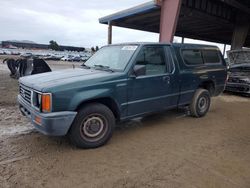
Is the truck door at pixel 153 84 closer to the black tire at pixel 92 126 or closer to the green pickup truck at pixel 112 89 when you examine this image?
the green pickup truck at pixel 112 89

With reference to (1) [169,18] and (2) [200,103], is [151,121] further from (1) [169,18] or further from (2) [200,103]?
(1) [169,18]

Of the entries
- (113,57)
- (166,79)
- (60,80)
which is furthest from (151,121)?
(60,80)

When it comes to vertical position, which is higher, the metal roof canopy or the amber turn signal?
the metal roof canopy

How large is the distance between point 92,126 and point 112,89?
28.4 inches

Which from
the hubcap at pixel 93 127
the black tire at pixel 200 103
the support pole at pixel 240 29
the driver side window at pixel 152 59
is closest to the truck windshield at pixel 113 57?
the driver side window at pixel 152 59

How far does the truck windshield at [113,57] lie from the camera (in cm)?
441

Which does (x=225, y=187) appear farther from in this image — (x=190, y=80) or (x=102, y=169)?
(x=190, y=80)

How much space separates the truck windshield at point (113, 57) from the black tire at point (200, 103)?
2301 millimetres

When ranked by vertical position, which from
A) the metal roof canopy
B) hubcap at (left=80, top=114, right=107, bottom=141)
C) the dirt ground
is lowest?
the dirt ground

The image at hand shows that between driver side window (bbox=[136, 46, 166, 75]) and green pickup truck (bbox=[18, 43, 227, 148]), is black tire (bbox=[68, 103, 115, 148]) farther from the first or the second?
driver side window (bbox=[136, 46, 166, 75])

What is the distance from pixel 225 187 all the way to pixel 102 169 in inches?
64.6

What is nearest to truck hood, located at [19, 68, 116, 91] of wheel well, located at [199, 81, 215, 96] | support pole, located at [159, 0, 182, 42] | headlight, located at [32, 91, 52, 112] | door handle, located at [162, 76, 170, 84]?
headlight, located at [32, 91, 52, 112]

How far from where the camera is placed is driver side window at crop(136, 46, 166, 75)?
452cm

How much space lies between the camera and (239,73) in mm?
9594
